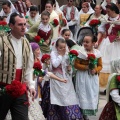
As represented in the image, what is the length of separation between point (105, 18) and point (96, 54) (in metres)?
2.65

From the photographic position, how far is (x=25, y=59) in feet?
18.3

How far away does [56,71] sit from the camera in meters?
7.41

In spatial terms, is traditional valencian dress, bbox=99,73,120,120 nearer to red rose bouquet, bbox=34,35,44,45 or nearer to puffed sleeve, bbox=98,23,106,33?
red rose bouquet, bbox=34,35,44,45

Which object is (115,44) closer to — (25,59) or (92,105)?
(92,105)

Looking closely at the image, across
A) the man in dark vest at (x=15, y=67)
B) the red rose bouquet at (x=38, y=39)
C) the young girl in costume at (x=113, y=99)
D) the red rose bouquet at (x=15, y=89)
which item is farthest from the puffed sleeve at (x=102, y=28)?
the red rose bouquet at (x=15, y=89)

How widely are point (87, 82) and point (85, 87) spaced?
0.08 meters

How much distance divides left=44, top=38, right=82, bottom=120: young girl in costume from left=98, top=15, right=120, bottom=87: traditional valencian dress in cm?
266

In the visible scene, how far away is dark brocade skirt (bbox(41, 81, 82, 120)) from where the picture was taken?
7.35 metres

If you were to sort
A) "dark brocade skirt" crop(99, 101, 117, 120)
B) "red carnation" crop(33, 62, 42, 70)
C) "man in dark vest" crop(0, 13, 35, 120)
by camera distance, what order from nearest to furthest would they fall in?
1. "man in dark vest" crop(0, 13, 35, 120)
2. "dark brocade skirt" crop(99, 101, 117, 120)
3. "red carnation" crop(33, 62, 42, 70)

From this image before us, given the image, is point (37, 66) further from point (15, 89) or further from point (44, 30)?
point (44, 30)


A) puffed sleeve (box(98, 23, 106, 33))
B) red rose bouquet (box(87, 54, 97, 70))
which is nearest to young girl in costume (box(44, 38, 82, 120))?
red rose bouquet (box(87, 54, 97, 70))

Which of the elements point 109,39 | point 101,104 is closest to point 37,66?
point 101,104

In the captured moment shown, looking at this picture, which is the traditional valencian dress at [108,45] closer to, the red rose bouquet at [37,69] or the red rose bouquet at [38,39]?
the red rose bouquet at [38,39]

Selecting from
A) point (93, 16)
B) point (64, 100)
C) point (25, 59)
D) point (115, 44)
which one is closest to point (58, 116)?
point (64, 100)
